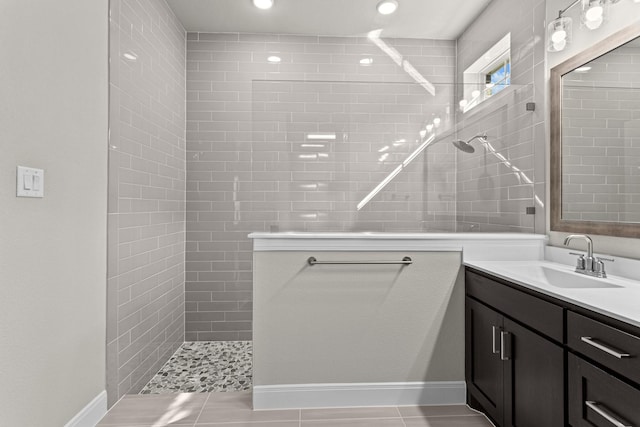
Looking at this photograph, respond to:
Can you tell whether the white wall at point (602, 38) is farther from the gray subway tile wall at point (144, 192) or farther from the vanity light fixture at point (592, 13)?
the gray subway tile wall at point (144, 192)

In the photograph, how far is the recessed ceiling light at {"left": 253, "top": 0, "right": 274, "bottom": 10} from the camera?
2.90 metres

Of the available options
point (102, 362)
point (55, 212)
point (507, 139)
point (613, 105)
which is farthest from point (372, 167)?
point (102, 362)

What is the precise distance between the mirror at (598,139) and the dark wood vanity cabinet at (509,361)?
630 mm

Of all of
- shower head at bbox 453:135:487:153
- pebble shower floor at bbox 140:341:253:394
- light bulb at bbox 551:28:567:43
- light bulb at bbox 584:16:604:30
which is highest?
light bulb at bbox 551:28:567:43

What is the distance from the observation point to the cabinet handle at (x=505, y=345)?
5.73 feet

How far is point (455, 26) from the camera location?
325 centimetres

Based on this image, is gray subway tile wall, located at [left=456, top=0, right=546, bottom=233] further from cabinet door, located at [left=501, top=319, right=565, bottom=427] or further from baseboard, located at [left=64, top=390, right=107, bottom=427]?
baseboard, located at [left=64, top=390, right=107, bottom=427]

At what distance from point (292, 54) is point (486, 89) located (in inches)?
66.8

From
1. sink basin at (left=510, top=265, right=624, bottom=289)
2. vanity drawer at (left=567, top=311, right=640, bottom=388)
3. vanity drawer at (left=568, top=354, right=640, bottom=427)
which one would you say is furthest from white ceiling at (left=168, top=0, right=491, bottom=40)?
vanity drawer at (left=568, top=354, right=640, bottom=427)

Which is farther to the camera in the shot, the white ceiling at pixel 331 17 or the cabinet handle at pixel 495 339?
the white ceiling at pixel 331 17

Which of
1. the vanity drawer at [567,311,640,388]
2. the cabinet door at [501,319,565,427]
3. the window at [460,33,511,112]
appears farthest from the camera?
the window at [460,33,511,112]

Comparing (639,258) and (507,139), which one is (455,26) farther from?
(639,258)

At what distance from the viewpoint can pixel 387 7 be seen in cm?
296

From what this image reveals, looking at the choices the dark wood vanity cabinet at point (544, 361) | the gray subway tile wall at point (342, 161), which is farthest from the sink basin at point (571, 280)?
A: the gray subway tile wall at point (342, 161)
